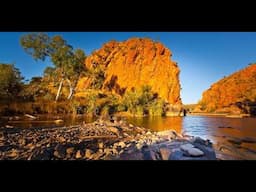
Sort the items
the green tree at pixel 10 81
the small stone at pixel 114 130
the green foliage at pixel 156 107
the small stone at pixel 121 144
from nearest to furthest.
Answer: the small stone at pixel 121 144 → the green tree at pixel 10 81 → the small stone at pixel 114 130 → the green foliage at pixel 156 107

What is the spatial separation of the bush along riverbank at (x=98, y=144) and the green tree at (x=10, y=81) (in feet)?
2.11

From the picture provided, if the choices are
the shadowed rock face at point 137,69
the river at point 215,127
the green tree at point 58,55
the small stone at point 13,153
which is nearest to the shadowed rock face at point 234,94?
the river at point 215,127

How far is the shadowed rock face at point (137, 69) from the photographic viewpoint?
4.42 metres

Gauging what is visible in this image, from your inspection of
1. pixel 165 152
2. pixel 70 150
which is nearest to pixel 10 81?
pixel 70 150

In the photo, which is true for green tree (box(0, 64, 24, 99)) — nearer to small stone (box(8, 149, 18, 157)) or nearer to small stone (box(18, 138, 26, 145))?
small stone (box(18, 138, 26, 145))

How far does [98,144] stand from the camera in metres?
4.00

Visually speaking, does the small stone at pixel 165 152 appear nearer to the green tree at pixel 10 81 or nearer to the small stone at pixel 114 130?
the small stone at pixel 114 130

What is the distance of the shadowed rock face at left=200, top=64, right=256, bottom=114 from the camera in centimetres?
433

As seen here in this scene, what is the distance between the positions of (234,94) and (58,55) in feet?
10.5

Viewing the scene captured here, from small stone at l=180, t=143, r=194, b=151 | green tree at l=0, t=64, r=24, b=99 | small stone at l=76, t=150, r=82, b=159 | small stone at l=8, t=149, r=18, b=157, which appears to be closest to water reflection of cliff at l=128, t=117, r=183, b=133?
small stone at l=180, t=143, r=194, b=151

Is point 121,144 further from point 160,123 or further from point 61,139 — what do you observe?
point 61,139
